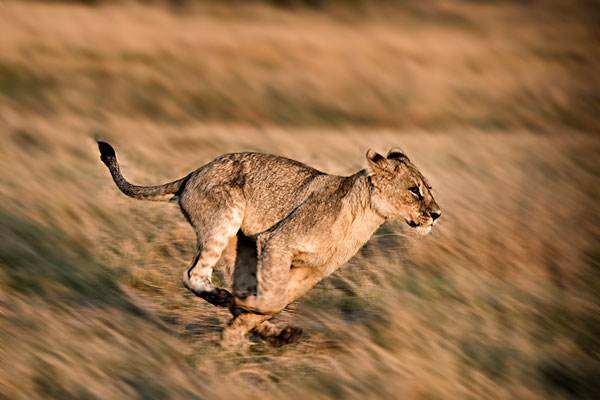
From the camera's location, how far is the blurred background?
9.99 meters

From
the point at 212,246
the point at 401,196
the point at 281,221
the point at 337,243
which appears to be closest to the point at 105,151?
the point at 212,246

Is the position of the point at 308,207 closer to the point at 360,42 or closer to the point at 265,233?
the point at 265,233

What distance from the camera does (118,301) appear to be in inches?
425

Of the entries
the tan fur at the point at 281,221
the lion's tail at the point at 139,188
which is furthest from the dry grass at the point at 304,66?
the tan fur at the point at 281,221

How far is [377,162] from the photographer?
9.68 meters

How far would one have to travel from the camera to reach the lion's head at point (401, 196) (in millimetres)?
9594

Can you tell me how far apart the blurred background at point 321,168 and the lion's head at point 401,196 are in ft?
4.36

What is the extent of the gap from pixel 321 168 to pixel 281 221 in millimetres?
5357

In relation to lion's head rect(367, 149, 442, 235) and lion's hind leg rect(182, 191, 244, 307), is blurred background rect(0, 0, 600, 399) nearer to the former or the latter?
lion's hind leg rect(182, 191, 244, 307)

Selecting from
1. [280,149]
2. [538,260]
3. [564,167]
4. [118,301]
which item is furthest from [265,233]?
[564,167]

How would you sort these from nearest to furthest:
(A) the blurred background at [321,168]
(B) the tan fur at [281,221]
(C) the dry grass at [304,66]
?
(B) the tan fur at [281,221], (A) the blurred background at [321,168], (C) the dry grass at [304,66]

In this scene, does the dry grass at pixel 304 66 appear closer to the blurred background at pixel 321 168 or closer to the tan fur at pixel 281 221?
the blurred background at pixel 321 168

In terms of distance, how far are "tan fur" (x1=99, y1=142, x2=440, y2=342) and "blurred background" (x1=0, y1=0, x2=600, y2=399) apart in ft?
1.90

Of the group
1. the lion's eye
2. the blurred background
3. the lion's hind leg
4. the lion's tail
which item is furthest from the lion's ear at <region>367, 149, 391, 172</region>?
the lion's tail
